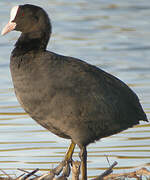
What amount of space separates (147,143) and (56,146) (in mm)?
1049

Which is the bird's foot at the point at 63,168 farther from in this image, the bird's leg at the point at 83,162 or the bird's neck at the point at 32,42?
the bird's neck at the point at 32,42

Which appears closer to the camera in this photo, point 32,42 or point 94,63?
point 32,42

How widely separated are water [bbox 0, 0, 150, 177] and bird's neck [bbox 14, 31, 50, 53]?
159cm

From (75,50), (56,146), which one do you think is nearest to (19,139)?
(56,146)

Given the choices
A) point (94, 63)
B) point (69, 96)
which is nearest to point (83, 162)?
point (69, 96)

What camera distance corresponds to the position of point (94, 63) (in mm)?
14289

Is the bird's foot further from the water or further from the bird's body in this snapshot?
the water

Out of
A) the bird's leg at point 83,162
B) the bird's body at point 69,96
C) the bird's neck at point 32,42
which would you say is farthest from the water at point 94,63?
the bird's neck at point 32,42

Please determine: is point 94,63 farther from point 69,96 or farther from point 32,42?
point 69,96

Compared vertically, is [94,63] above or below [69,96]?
below

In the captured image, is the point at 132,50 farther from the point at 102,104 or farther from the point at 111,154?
the point at 102,104

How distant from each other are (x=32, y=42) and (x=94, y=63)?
254 inches

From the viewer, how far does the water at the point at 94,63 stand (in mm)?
9305

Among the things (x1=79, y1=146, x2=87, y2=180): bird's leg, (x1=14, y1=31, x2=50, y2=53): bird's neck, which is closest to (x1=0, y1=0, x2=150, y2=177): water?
(x1=79, y1=146, x2=87, y2=180): bird's leg
